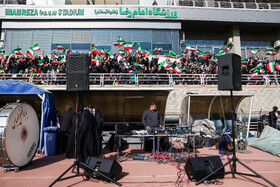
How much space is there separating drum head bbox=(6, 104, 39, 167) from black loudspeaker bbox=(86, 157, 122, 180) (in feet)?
6.94

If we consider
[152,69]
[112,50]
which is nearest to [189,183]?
[152,69]

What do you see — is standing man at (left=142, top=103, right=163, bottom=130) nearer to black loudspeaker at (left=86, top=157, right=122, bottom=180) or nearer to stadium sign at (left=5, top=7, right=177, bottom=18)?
black loudspeaker at (left=86, top=157, right=122, bottom=180)

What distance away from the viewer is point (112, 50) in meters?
18.9

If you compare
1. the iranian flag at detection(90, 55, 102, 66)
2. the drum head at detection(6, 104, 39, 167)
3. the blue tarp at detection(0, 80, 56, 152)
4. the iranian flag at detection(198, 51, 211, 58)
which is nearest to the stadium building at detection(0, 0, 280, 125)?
the iranian flag at detection(198, 51, 211, 58)

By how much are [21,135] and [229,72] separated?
243 inches

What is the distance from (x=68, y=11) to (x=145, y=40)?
874 centimetres

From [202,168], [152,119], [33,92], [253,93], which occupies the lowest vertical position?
[202,168]

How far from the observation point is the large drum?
4574 mm

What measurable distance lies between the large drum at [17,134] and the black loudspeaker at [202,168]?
15.1 ft

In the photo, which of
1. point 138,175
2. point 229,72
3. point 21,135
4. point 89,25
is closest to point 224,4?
point 89,25

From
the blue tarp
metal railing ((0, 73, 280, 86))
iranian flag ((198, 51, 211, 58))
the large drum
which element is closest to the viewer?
the large drum

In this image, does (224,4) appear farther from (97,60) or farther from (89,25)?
(97,60)

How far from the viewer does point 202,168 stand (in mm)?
4258

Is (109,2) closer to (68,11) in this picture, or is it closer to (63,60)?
(68,11)
